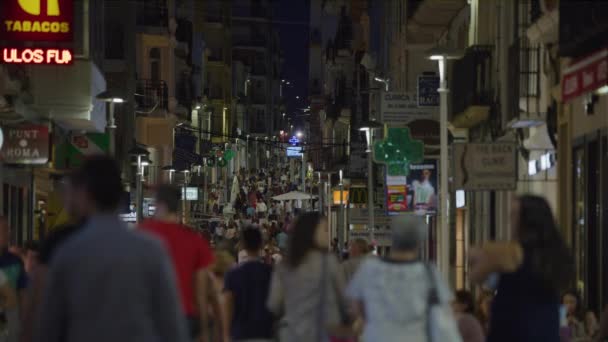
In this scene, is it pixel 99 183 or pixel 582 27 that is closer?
→ pixel 99 183

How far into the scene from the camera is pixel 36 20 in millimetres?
27609

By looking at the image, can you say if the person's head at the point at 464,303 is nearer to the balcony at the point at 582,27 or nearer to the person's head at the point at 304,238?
the person's head at the point at 304,238

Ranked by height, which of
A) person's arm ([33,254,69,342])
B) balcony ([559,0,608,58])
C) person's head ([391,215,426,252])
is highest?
balcony ([559,0,608,58])

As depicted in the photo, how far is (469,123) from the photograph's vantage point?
3222 cm

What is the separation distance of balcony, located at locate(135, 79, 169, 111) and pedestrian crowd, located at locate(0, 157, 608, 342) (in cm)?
4382

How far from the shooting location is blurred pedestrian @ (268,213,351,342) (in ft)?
38.7

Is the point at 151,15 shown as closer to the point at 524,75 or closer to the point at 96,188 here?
the point at 524,75

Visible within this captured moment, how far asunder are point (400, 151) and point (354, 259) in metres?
14.6

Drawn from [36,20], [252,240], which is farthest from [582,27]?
[36,20]

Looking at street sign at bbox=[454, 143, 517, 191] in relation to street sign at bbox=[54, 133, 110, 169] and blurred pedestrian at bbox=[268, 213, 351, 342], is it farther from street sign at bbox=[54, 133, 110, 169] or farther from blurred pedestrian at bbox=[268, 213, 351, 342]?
street sign at bbox=[54, 133, 110, 169]

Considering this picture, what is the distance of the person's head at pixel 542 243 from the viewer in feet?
31.8

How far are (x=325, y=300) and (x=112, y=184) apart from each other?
5.17m

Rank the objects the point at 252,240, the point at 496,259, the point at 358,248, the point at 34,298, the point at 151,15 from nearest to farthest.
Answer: the point at 496,259 → the point at 34,298 → the point at 252,240 → the point at 358,248 → the point at 151,15

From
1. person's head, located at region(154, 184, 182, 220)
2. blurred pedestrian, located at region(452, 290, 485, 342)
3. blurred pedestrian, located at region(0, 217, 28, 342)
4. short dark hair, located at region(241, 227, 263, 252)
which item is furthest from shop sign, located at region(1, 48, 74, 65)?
person's head, located at region(154, 184, 182, 220)
